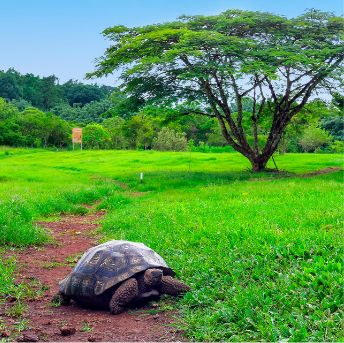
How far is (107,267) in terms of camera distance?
6152 mm

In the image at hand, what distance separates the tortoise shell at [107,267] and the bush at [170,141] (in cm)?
4706

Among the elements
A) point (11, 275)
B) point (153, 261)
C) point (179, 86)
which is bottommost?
point (11, 275)

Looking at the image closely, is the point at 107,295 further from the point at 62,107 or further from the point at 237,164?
the point at 62,107

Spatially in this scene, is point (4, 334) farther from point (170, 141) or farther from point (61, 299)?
point (170, 141)

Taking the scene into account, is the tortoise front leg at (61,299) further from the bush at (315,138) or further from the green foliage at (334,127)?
the green foliage at (334,127)

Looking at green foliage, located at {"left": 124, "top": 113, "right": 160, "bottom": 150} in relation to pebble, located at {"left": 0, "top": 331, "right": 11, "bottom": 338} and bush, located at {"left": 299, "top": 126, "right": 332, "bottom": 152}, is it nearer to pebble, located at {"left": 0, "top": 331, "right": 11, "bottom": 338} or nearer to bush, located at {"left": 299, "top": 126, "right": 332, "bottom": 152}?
bush, located at {"left": 299, "top": 126, "right": 332, "bottom": 152}

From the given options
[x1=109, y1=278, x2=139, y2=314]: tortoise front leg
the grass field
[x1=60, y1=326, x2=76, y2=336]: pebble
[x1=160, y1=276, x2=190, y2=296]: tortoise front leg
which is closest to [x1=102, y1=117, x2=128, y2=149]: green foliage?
the grass field

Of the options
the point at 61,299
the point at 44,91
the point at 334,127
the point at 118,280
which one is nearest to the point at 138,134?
the point at 334,127

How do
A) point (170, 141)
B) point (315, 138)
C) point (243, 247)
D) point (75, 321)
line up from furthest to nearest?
point (170, 141), point (315, 138), point (243, 247), point (75, 321)

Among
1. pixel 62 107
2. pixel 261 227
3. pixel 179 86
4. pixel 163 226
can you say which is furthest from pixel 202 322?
pixel 62 107

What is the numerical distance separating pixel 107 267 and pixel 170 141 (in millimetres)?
47969

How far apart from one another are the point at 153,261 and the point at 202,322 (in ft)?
3.94

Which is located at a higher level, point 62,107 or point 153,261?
point 62,107

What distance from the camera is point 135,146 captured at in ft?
196
